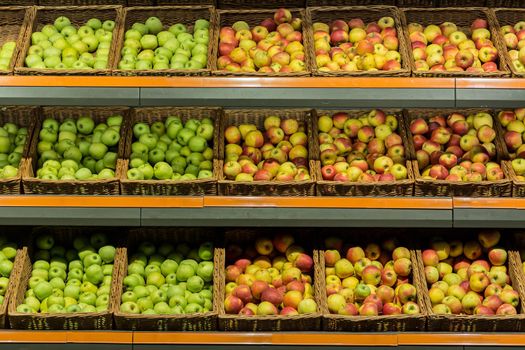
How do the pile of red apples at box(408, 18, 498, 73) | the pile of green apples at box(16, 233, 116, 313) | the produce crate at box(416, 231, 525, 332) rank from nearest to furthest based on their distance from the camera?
the produce crate at box(416, 231, 525, 332)
the pile of green apples at box(16, 233, 116, 313)
the pile of red apples at box(408, 18, 498, 73)

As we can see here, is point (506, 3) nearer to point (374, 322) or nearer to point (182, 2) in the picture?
point (182, 2)

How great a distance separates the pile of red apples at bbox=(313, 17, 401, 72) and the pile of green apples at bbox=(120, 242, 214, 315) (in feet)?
3.11

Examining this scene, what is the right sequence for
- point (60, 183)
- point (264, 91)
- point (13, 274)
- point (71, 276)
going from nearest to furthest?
point (264, 91), point (60, 183), point (13, 274), point (71, 276)

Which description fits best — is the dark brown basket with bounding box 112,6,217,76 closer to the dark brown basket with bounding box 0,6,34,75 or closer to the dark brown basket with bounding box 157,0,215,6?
the dark brown basket with bounding box 157,0,215,6

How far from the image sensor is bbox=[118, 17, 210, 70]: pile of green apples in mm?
3791

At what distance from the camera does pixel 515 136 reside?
3832 mm

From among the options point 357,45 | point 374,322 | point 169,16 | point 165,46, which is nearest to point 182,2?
point 169,16

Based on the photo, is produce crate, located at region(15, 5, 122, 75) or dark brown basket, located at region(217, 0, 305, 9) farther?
dark brown basket, located at region(217, 0, 305, 9)

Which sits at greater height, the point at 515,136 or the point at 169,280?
the point at 515,136

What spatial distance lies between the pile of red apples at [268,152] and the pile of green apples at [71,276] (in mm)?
647

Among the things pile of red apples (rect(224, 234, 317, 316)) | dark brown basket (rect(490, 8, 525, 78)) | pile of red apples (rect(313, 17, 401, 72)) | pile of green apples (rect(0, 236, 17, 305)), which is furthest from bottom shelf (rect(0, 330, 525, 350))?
dark brown basket (rect(490, 8, 525, 78))

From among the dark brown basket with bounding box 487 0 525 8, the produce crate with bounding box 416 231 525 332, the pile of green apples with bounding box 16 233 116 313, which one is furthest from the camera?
the dark brown basket with bounding box 487 0 525 8

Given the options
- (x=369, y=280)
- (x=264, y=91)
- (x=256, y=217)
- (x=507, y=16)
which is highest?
(x=507, y=16)

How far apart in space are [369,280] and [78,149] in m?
1.33
